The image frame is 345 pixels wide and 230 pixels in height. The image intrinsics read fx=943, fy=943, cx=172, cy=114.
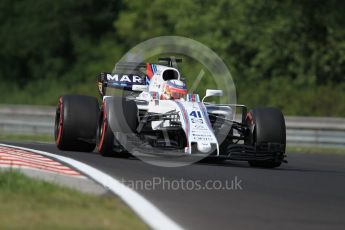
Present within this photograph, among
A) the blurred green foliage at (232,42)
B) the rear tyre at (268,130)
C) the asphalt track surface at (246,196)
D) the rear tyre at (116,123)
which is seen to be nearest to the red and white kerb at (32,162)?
the asphalt track surface at (246,196)

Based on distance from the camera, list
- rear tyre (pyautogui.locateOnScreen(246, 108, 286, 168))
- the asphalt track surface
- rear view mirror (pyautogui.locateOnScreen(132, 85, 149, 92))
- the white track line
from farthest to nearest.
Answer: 1. rear view mirror (pyautogui.locateOnScreen(132, 85, 149, 92))
2. rear tyre (pyautogui.locateOnScreen(246, 108, 286, 168))
3. the asphalt track surface
4. the white track line

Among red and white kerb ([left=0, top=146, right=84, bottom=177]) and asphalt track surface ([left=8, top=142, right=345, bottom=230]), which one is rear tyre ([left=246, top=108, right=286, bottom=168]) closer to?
asphalt track surface ([left=8, top=142, right=345, bottom=230])

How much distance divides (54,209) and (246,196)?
2.45 metres

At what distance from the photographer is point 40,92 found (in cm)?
3994

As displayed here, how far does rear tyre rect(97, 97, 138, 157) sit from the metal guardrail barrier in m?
10.6

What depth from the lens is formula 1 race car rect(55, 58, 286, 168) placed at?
45.3 ft

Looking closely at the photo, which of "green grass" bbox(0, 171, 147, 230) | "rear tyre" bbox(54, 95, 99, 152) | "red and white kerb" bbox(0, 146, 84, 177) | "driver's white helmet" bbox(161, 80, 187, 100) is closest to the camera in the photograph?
"green grass" bbox(0, 171, 147, 230)

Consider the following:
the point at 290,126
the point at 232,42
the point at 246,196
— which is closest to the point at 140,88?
the point at 246,196

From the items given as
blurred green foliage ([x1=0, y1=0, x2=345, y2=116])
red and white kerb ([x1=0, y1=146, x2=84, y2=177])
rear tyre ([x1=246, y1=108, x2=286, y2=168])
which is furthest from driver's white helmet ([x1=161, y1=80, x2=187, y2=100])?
blurred green foliage ([x1=0, y1=0, x2=345, y2=116])

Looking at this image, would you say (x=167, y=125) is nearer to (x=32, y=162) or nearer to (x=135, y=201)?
(x=32, y=162)

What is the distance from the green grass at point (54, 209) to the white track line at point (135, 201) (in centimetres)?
9

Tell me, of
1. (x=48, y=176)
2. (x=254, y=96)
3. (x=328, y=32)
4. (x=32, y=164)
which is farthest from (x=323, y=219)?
(x=328, y=32)

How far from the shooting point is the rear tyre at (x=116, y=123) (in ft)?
46.6

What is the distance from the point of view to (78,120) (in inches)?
615
